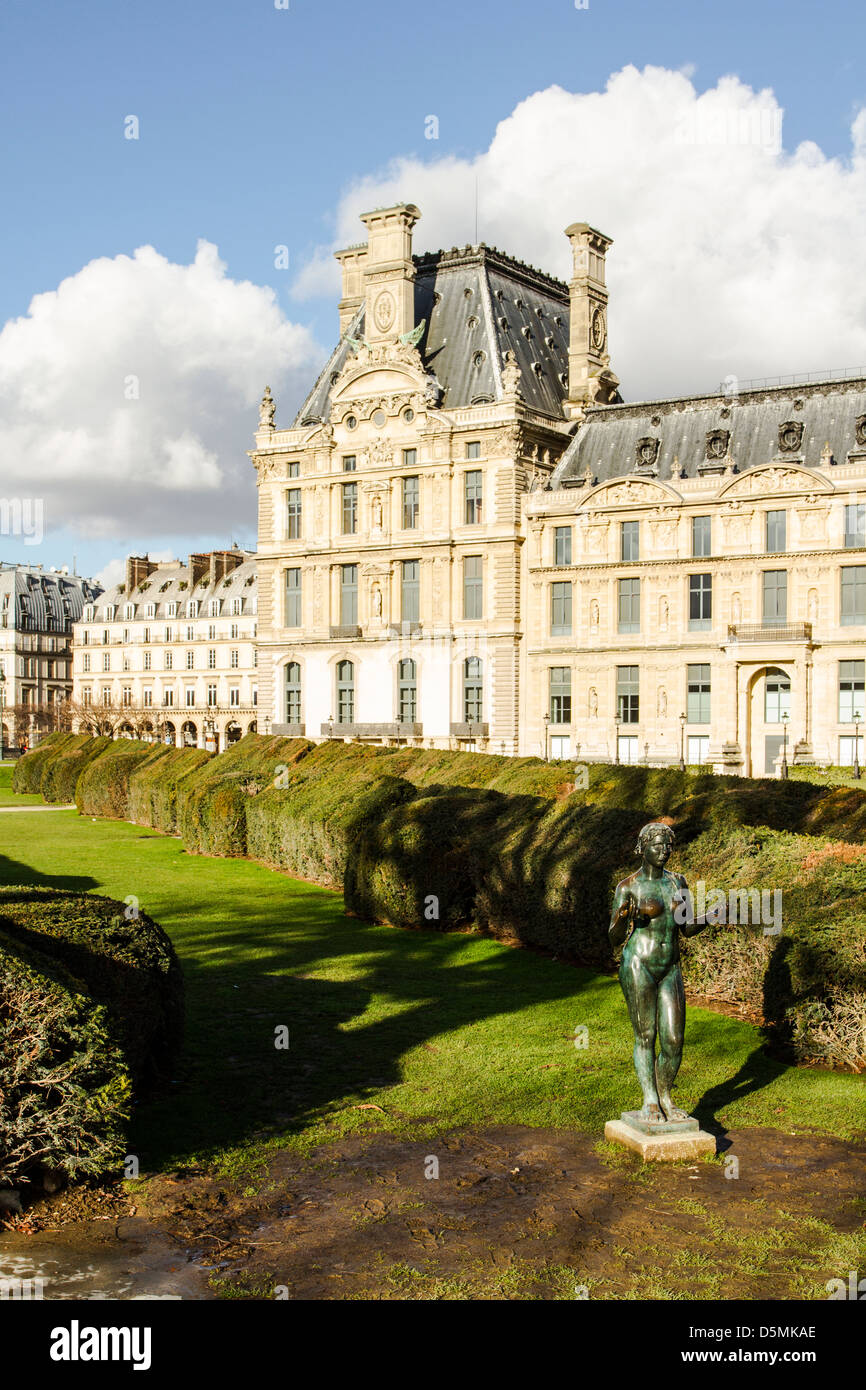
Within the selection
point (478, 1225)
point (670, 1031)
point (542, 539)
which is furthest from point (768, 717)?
point (478, 1225)

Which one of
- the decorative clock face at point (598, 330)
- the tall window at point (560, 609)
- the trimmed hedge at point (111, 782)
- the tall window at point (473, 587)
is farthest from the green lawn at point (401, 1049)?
the decorative clock face at point (598, 330)

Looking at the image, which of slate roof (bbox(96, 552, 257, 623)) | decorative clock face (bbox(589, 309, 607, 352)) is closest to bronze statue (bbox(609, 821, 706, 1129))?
decorative clock face (bbox(589, 309, 607, 352))

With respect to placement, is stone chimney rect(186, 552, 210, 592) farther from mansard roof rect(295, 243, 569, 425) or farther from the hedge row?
the hedge row

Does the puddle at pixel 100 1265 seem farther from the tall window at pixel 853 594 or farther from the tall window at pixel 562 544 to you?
the tall window at pixel 562 544

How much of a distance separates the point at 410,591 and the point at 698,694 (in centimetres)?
1780

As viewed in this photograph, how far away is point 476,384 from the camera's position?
67.9m

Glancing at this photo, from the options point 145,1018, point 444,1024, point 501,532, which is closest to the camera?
point 145,1018

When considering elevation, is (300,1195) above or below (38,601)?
below

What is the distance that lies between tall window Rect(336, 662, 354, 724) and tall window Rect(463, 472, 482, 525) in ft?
35.7

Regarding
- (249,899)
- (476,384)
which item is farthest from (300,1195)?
(476,384)

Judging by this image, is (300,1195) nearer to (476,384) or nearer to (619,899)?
(619,899)

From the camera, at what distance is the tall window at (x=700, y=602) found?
2318 inches
